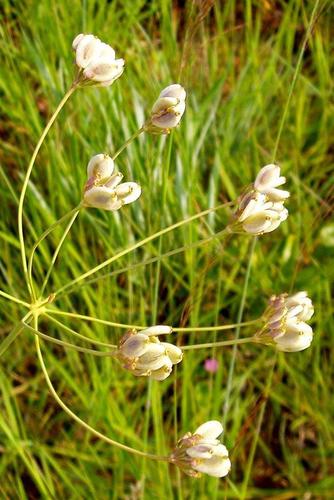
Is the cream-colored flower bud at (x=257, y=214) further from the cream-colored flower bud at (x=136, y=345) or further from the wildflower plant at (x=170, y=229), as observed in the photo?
the cream-colored flower bud at (x=136, y=345)

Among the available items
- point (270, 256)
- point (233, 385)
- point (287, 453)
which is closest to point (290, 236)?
point (270, 256)

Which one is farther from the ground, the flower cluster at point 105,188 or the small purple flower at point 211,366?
the small purple flower at point 211,366

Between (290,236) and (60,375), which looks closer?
(60,375)

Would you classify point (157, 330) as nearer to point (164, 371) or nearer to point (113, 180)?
point (164, 371)

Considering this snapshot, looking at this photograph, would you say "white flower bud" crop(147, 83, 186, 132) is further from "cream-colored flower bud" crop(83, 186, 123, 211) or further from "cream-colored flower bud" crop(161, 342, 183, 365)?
"cream-colored flower bud" crop(161, 342, 183, 365)

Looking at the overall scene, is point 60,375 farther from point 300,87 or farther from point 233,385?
point 300,87

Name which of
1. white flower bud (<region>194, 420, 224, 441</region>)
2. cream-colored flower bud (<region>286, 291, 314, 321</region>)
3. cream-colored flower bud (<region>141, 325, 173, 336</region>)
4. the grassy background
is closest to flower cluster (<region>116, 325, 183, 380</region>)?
cream-colored flower bud (<region>141, 325, 173, 336</region>)

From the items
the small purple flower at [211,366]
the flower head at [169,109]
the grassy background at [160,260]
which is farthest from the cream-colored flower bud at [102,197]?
the small purple flower at [211,366]
